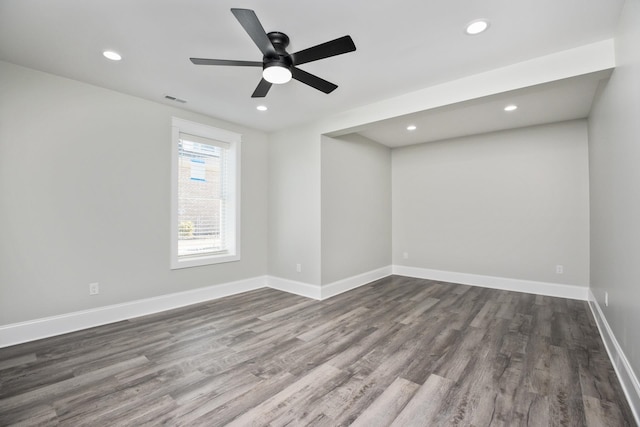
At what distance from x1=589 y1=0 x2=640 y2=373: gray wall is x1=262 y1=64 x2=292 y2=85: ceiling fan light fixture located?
222 cm

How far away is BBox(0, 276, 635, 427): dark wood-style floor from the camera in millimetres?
1812

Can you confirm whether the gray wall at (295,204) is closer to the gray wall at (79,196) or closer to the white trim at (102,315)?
the white trim at (102,315)

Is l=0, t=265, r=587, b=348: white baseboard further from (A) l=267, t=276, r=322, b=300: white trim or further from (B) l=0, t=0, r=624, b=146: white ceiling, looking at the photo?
(B) l=0, t=0, r=624, b=146: white ceiling

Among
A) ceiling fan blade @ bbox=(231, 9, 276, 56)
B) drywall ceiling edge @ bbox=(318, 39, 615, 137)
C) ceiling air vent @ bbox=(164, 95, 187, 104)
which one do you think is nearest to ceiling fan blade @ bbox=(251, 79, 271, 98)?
ceiling fan blade @ bbox=(231, 9, 276, 56)

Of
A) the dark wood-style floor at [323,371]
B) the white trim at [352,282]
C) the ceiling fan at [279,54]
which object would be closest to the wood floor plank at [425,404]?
the dark wood-style floor at [323,371]

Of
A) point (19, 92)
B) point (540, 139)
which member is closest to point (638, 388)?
point (540, 139)

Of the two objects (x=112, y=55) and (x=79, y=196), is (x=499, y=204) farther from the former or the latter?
(x=79, y=196)

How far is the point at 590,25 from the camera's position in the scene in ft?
7.15

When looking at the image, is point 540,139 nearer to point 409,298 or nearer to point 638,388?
point 409,298

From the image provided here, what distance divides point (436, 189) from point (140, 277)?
16.5 feet

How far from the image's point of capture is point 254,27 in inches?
73.0

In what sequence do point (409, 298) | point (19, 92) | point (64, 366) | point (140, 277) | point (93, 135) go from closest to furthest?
point (64, 366) → point (19, 92) → point (93, 135) → point (140, 277) → point (409, 298)

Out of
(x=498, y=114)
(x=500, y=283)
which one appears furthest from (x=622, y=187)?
(x=500, y=283)

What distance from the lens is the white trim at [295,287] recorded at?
170 inches
